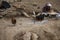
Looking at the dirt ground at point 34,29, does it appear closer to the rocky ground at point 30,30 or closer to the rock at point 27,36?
the rocky ground at point 30,30

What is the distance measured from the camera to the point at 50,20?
3.96m

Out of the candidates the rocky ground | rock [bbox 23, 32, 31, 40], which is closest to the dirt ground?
the rocky ground

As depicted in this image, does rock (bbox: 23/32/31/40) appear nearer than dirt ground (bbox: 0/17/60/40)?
Yes

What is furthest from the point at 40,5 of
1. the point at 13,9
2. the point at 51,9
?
the point at 13,9

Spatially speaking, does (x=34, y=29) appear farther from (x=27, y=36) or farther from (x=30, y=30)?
(x=27, y=36)

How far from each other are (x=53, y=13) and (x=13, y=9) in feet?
3.49

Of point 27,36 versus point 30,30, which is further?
point 30,30

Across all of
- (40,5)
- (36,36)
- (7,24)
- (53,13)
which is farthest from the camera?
(40,5)

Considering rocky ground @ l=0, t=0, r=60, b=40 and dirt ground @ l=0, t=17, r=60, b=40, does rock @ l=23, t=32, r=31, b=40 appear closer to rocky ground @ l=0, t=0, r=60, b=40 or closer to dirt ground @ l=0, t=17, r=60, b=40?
rocky ground @ l=0, t=0, r=60, b=40

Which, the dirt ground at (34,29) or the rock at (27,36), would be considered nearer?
the rock at (27,36)

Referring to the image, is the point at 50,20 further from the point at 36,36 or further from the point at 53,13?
the point at 36,36

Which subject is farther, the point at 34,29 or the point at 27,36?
the point at 34,29

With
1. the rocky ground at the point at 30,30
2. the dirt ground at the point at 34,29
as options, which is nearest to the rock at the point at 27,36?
the rocky ground at the point at 30,30

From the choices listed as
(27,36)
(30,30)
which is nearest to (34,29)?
(30,30)
